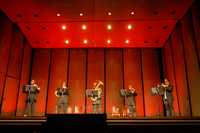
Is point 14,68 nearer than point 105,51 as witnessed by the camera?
Yes

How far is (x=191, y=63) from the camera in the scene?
765 cm

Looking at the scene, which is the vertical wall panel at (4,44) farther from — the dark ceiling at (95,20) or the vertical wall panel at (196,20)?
the vertical wall panel at (196,20)

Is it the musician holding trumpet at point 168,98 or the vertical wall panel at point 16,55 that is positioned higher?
the vertical wall panel at point 16,55

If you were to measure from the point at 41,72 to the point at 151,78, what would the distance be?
5.09 m

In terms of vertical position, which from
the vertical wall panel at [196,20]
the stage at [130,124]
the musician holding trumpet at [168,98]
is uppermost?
the vertical wall panel at [196,20]

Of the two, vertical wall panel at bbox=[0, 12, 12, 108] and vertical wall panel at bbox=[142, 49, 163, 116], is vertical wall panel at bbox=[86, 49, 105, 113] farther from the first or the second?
vertical wall panel at bbox=[0, 12, 12, 108]

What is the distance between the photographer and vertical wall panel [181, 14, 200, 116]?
7230mm

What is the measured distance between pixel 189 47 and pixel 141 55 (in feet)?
10.4

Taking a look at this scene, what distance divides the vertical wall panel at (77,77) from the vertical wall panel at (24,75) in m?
1.93

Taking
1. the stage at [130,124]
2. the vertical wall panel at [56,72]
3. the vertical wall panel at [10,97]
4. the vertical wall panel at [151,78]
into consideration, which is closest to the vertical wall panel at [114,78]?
the vertical wall panel at [151,78]

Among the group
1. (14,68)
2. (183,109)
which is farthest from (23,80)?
(183,109)

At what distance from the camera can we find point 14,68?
8938 mm

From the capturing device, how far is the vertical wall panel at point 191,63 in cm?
723
